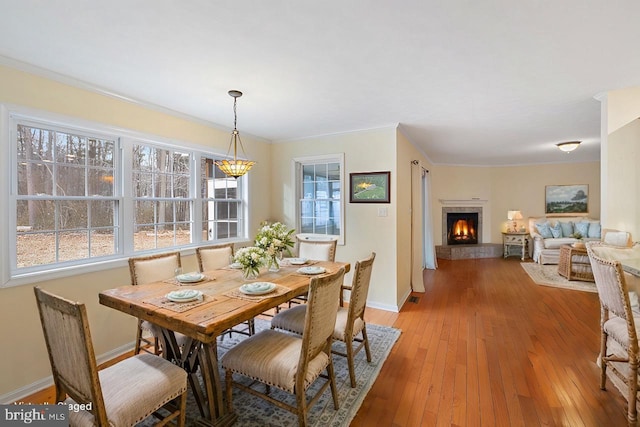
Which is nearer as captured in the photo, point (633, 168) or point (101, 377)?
point (101, 377)

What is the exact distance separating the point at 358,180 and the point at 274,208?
5.09 feet

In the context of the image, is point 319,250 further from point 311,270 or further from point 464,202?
point 464,202

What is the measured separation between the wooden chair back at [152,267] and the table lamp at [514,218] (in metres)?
7.60

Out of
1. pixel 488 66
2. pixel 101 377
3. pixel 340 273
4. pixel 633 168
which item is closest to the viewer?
pixel 101 377

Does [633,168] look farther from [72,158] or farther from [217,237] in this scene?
[72,158]

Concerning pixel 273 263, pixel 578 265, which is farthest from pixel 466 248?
pixel 273 263

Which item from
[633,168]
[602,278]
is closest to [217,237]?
[602,278]

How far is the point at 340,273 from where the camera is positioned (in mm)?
1807

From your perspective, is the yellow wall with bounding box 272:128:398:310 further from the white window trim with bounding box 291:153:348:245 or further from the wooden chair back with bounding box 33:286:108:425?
the wooden chair back with bounding box 33:286:108:425

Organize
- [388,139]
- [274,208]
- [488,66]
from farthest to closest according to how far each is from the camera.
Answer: [274,208] < [388,139] < [488,66]

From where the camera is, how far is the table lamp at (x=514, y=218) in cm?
710

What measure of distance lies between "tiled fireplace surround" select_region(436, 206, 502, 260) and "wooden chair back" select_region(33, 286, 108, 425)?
24.1ft

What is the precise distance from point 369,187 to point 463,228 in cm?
511

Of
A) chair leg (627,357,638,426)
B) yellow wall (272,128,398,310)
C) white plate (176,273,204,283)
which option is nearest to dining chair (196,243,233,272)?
white plate (176,273,204,283)
